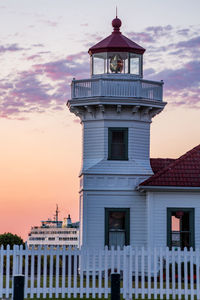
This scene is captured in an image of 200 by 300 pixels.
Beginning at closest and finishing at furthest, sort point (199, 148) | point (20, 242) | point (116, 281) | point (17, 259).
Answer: point (116, 281) < point (17, 259) < point (199, 148) < point (20, 242)

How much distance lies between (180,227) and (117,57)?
24.5ft

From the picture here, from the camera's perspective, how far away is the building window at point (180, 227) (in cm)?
2802

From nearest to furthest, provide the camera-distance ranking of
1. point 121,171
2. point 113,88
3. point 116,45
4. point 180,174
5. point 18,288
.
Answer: point 18,288, point 180,174, point 113,88, point 121,171, point 116,45

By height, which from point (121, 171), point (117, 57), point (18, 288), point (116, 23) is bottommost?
point (18, 288)

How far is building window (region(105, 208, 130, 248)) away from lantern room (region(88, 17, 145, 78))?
5.69 meters

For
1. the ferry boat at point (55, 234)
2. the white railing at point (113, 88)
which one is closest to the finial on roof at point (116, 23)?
the white railing at point (113, 88)

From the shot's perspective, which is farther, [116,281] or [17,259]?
[17,259]

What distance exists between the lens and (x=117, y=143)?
29.1 metres

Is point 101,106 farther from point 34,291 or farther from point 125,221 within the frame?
point 34,291

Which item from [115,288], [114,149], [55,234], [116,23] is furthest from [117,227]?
[55,234]

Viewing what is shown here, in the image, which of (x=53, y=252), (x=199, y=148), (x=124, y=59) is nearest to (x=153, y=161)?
(x=199, y=148)

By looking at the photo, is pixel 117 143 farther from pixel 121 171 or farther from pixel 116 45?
pixel 116 45

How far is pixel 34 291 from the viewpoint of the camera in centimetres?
2014

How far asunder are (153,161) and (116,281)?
630 inches
